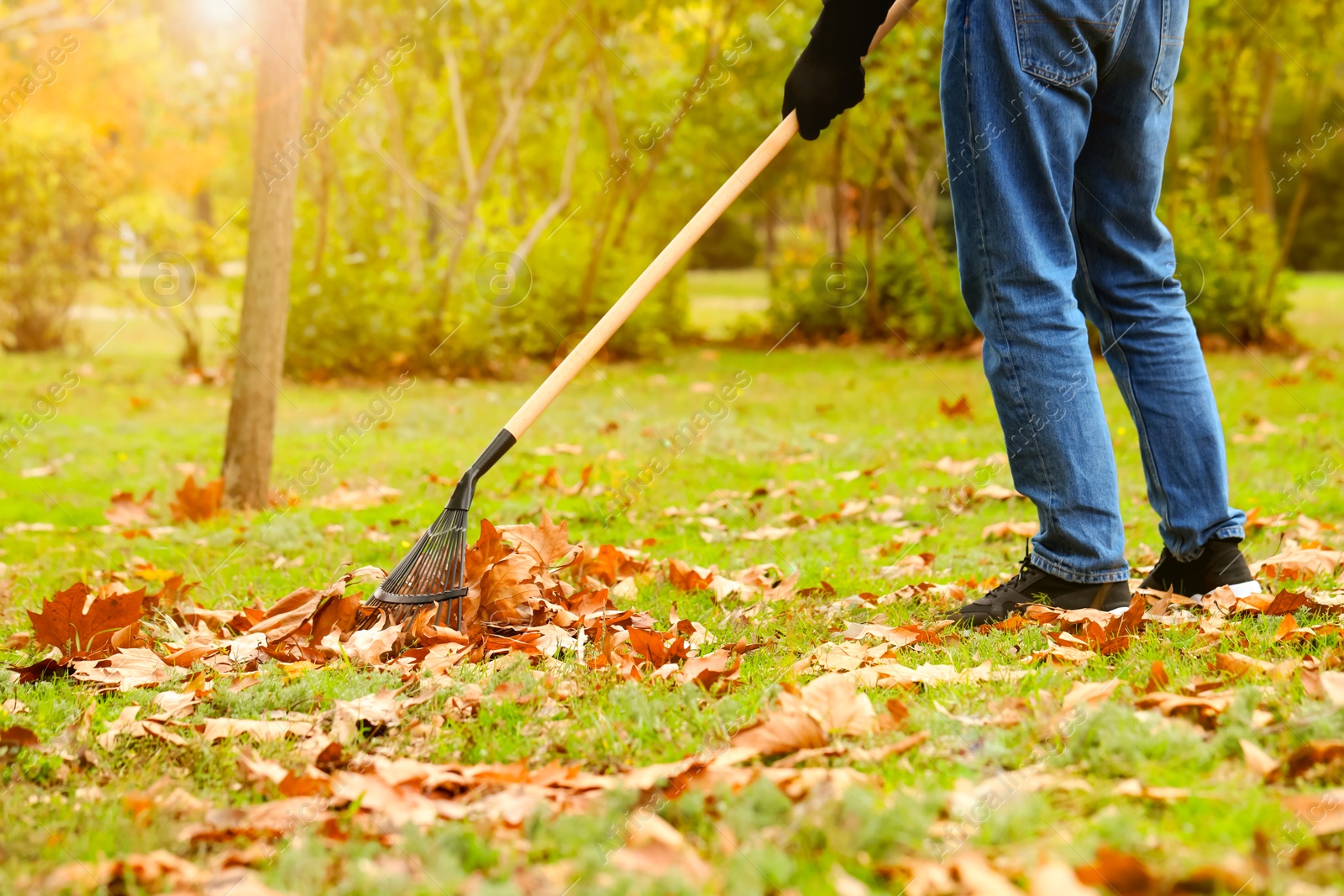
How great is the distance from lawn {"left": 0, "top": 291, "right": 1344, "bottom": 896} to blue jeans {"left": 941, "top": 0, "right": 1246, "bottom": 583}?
0.27 m

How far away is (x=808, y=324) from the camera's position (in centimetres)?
1238

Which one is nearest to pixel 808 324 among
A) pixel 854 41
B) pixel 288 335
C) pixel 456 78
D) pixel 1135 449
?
pixel 456 78

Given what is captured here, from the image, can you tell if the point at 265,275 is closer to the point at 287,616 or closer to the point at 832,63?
→ the point at 287,616

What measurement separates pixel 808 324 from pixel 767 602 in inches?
399

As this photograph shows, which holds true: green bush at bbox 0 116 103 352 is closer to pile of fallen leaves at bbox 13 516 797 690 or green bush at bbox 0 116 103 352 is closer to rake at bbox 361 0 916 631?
pile of fallen leaves at bbox 13 516 797 690

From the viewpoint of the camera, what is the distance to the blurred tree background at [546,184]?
867 centimetres

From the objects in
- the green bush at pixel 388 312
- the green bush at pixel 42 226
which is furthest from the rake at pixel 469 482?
the green bush at pixel 42 226

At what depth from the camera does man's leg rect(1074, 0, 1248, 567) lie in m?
2.27

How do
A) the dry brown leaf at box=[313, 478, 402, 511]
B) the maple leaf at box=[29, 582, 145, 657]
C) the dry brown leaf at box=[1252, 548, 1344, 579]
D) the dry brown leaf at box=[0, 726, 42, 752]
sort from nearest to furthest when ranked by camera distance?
the dry brown leaf at box=[0, 726, 42, 752] → the maple leaf at box=[29, 582, 145, 657] → the dry brown leaf at box=[1252, 548, 1344, 579] → the dry brown leaf at box=[313, 478, 402, 511]

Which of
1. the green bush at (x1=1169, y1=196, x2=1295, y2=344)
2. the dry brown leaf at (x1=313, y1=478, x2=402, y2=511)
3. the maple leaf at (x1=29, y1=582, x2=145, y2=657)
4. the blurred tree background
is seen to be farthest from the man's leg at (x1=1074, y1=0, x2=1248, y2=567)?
the green bush at (x1=1169, y1=196, x2=1295, y2=344)

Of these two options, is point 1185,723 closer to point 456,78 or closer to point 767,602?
point 767,602

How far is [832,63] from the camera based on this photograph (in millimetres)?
2375

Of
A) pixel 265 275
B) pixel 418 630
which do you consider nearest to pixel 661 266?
pixel 418 630

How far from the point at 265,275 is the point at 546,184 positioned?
1033 centimetres
